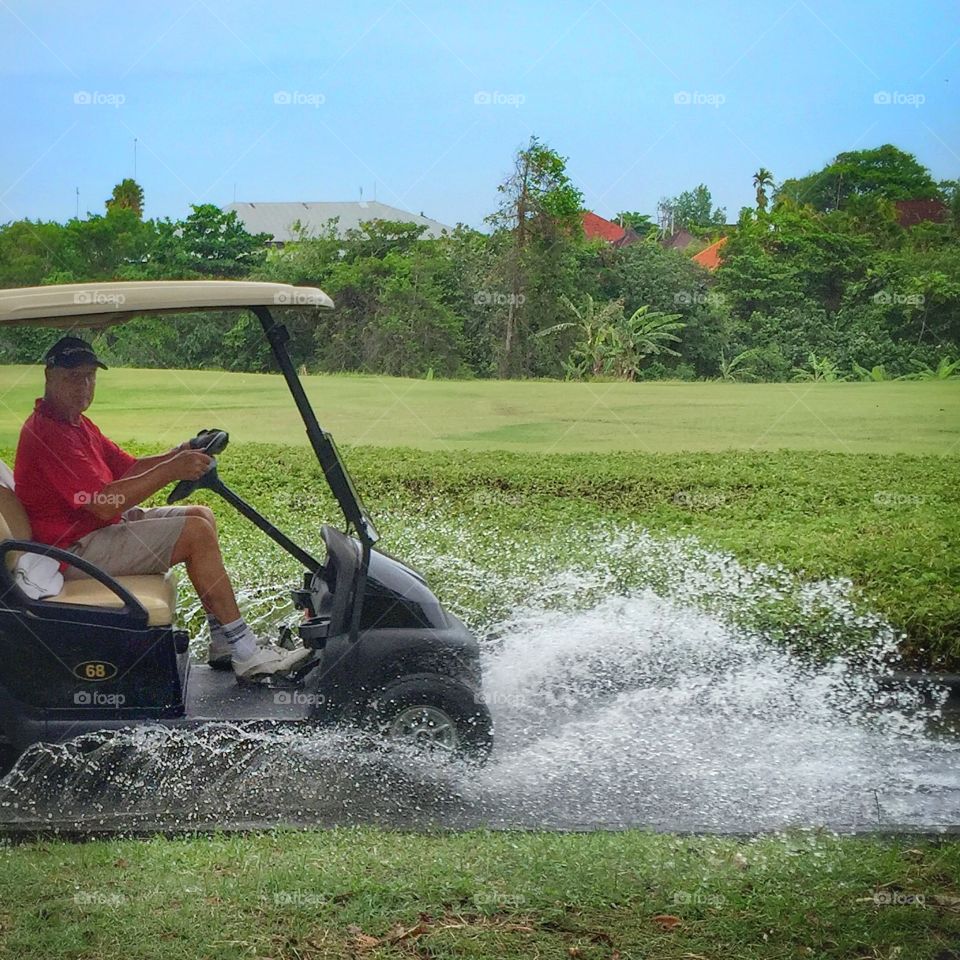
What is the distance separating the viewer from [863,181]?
13109mm

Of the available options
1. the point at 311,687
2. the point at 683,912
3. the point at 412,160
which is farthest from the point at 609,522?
the point at 683,912

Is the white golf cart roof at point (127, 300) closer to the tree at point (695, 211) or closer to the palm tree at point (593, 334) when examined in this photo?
the palm tree at point (593, 334)

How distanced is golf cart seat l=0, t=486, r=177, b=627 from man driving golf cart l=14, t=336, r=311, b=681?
1.7 inches

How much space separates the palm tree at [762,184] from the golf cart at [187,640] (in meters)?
9.94

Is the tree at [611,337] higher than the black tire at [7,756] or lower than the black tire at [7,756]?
higher

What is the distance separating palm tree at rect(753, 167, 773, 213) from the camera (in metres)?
13.2

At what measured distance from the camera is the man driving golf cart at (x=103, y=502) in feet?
12.8

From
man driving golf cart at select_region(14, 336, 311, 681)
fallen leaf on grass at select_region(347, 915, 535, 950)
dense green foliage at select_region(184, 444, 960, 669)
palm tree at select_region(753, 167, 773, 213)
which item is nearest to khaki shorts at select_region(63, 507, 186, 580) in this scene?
man driving golf cart at select_region(14, 336, 311, 681)

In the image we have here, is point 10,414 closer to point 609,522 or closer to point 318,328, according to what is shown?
point 609,522

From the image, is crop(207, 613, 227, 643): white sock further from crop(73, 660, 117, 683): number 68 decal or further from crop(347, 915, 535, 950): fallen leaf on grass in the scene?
crop(347, 915, 535, 950): fallen leaf on grass

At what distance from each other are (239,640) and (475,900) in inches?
53.8

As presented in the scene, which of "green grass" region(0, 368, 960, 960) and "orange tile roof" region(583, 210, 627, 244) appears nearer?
"green grass" region(0, 368, 960, 960)

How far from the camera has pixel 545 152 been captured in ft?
40.1

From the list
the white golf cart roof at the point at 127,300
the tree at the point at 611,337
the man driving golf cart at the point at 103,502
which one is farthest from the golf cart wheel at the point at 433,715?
the tree at the point at 611,337
